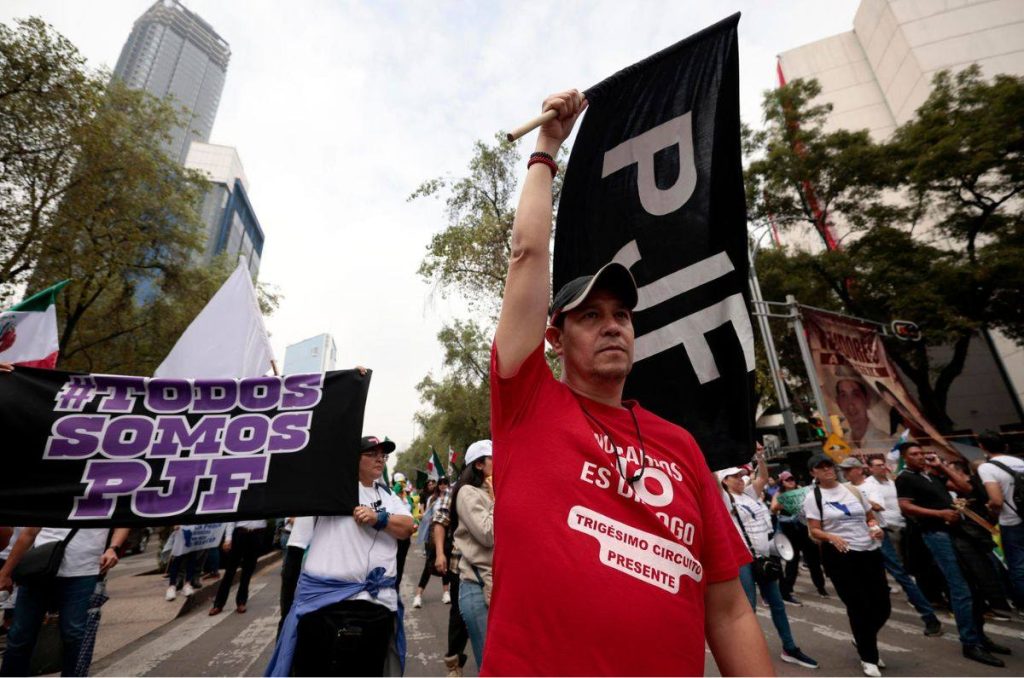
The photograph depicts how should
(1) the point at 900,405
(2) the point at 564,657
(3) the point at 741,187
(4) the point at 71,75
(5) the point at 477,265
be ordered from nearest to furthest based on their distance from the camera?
(2) the point at 564,657 → (3) the point at 741,187 → (4) the point at 71,75 → (1) the point at 900,405 → (5) the point at 477,265

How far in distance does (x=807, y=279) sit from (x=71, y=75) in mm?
24588

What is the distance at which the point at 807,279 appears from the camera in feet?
66.4

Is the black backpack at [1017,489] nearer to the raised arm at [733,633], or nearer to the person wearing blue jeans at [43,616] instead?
the raised arm at [733,633]

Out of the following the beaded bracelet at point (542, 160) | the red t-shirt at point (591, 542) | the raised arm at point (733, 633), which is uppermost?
the beaded bracelet at point (542, 160)

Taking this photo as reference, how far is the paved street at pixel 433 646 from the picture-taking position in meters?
4.84

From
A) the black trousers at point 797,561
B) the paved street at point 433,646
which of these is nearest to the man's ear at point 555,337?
the paved street at point 433,646

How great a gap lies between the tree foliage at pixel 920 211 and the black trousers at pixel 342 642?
2079 centimetres

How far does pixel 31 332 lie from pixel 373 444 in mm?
3258

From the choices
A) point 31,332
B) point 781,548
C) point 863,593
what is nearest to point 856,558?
Answer: point 863,593

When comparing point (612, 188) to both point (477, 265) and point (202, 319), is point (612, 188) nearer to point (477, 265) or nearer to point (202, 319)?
point (202, 319)

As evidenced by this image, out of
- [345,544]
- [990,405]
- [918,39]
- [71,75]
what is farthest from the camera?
[918,39]

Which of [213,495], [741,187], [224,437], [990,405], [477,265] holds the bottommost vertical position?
[213,495]

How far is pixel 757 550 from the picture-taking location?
5309 millimetres

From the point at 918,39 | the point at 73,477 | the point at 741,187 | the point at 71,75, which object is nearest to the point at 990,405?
the point at 918,39
